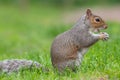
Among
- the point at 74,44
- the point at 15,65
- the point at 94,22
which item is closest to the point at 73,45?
the point at 74,44

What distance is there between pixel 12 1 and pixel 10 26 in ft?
31.8

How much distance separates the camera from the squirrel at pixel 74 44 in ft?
26.7

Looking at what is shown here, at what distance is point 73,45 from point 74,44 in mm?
25

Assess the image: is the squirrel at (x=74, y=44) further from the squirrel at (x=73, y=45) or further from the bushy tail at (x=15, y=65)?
the bushy tail at (x=15, y=65)

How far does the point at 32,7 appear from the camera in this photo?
1248 inches

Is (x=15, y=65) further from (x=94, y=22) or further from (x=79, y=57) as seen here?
(x=94, y=22)

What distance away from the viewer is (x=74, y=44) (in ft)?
26.9

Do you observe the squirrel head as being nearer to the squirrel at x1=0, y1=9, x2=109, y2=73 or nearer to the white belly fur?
the squirrel at x1=0, y1=9, x2=109, y2=73

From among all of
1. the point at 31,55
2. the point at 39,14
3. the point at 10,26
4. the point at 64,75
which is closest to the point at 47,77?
the point at 64,75

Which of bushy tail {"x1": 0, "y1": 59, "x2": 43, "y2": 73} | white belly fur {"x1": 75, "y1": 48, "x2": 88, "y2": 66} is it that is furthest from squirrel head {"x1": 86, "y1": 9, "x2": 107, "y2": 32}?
bushy tail {"x1": 0, "y1": 59, "x2": 43, "y2": 73}

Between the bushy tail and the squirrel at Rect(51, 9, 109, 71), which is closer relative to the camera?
the squirrel at Rect(51, 9, 109, 71)

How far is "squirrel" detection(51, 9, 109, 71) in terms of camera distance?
26.7ft

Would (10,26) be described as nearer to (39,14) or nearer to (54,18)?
(54,18)

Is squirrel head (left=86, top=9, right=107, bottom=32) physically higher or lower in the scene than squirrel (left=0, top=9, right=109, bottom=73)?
higher
